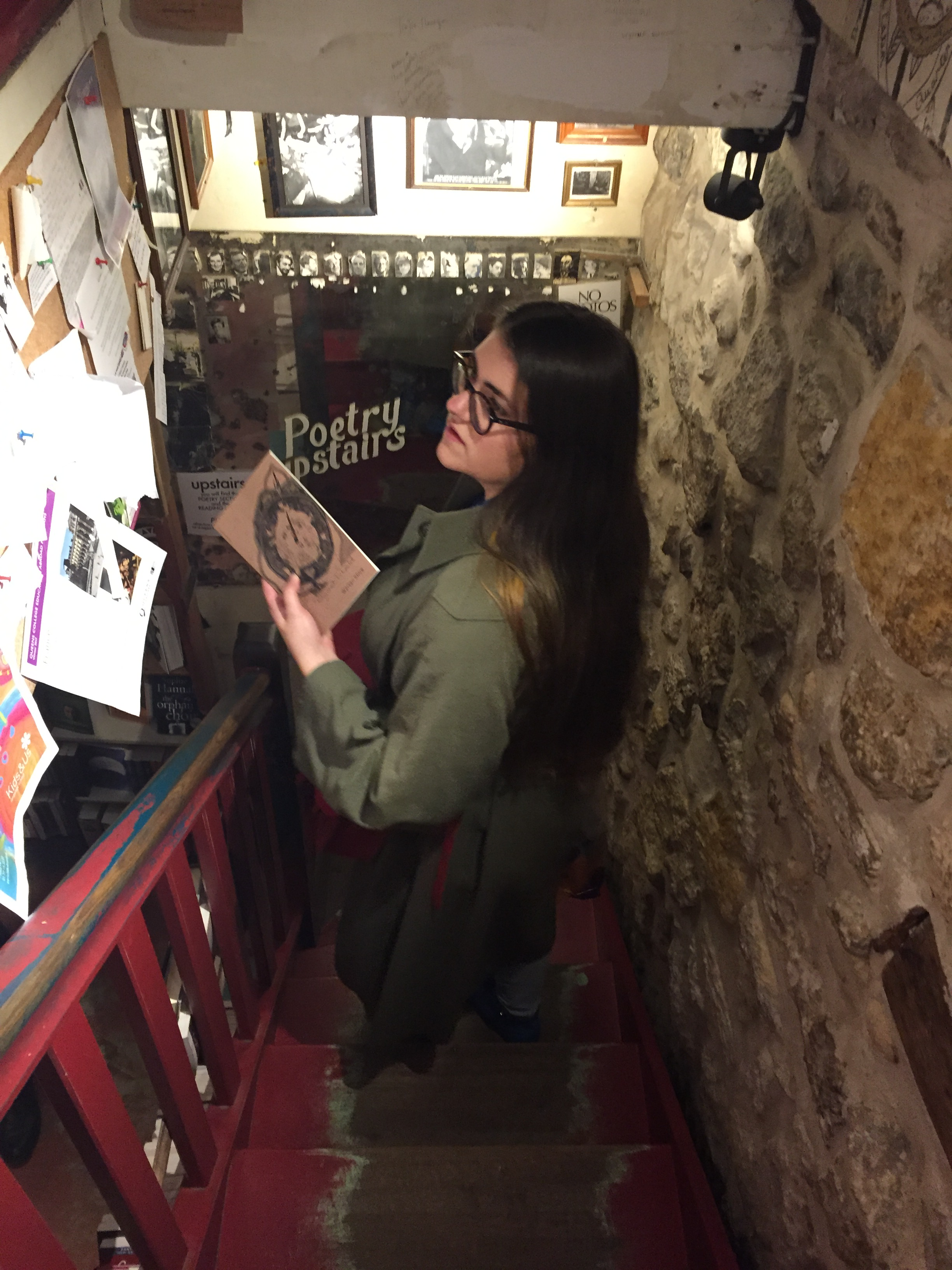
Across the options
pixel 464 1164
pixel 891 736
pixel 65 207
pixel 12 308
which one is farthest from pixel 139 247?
pixel 464 1164

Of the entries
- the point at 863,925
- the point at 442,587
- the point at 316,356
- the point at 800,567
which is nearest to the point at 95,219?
the point at 442,587

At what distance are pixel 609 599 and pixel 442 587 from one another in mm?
325

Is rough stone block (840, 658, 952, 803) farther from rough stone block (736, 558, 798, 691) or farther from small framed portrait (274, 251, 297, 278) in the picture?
small framed portrait (274, 251, 297, 278)

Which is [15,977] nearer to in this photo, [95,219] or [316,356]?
[95,219]

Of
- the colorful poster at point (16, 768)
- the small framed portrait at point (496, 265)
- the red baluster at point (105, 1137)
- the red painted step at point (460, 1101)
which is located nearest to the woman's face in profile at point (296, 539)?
the colorful poster at point (16, 768)

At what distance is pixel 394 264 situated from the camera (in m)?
1.76

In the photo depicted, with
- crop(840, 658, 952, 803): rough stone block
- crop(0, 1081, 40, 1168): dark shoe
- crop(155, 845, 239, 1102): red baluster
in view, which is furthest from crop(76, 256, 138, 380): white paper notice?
crop(0, 1081, 40, 1168): dark shoe

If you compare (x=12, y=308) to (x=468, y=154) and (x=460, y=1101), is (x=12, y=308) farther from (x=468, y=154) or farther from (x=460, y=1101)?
(x=460, y=1101)

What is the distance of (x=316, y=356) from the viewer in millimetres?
1837

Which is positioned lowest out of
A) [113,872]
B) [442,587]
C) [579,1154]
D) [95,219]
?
[579,1154]

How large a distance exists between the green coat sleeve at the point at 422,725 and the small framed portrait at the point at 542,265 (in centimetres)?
103

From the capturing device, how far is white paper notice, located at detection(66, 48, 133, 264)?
3.03 ft

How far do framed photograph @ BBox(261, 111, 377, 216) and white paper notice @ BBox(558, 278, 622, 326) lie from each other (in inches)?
18.8

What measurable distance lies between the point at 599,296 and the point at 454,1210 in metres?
1.97
